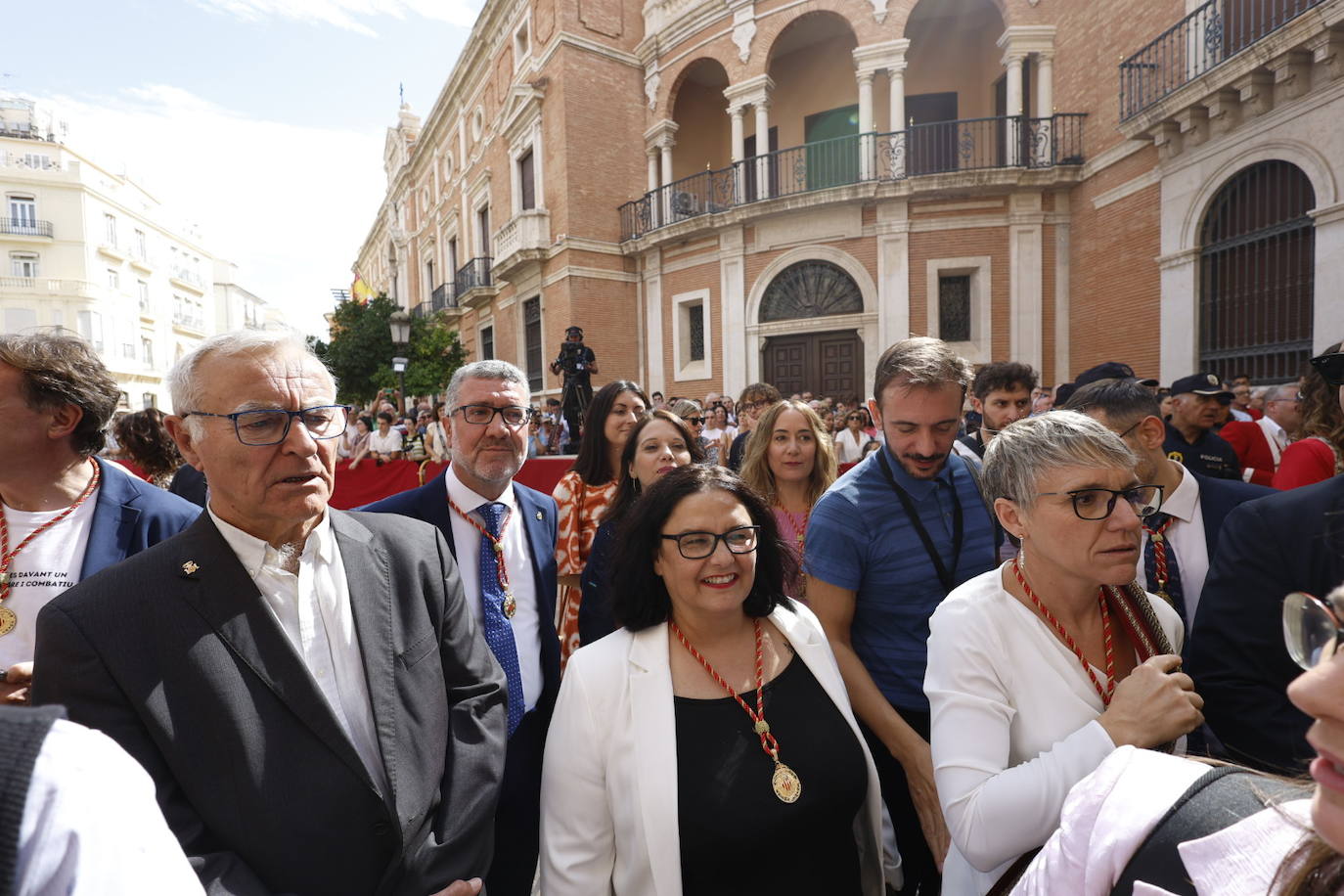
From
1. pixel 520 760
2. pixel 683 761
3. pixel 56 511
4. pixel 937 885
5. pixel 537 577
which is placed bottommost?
pixel 937 885

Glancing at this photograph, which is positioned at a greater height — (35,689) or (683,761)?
(35,689)

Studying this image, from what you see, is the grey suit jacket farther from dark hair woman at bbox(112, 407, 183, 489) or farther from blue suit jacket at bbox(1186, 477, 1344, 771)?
dark hair woman at bbox(112, 407, 183, 489)

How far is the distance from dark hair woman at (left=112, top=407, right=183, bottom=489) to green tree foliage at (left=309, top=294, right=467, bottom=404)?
1626 centimetres

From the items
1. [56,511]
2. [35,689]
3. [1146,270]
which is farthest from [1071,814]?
[1146,270]

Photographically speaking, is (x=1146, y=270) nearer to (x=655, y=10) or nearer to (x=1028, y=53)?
(x=1028, y=53)

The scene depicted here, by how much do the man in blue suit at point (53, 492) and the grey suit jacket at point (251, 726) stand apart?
83cm

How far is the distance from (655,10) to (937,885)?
20.1 metres

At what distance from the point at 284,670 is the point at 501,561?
1.18 meters

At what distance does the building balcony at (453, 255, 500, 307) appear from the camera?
23.0 meters

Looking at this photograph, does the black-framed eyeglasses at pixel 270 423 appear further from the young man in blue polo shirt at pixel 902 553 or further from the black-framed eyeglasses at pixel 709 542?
the young man in blue polo shirt at pixel 902 553

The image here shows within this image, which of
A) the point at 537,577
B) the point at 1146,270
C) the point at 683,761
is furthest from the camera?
the point at 1146,270

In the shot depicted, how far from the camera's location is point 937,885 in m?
2.41

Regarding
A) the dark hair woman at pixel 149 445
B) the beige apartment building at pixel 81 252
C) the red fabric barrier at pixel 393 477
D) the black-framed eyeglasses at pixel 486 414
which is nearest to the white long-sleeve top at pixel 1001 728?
the black-framed eyeglasses at pixel 486 414

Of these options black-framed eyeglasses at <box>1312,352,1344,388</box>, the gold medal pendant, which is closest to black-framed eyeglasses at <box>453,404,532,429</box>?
the gold medal pendant
